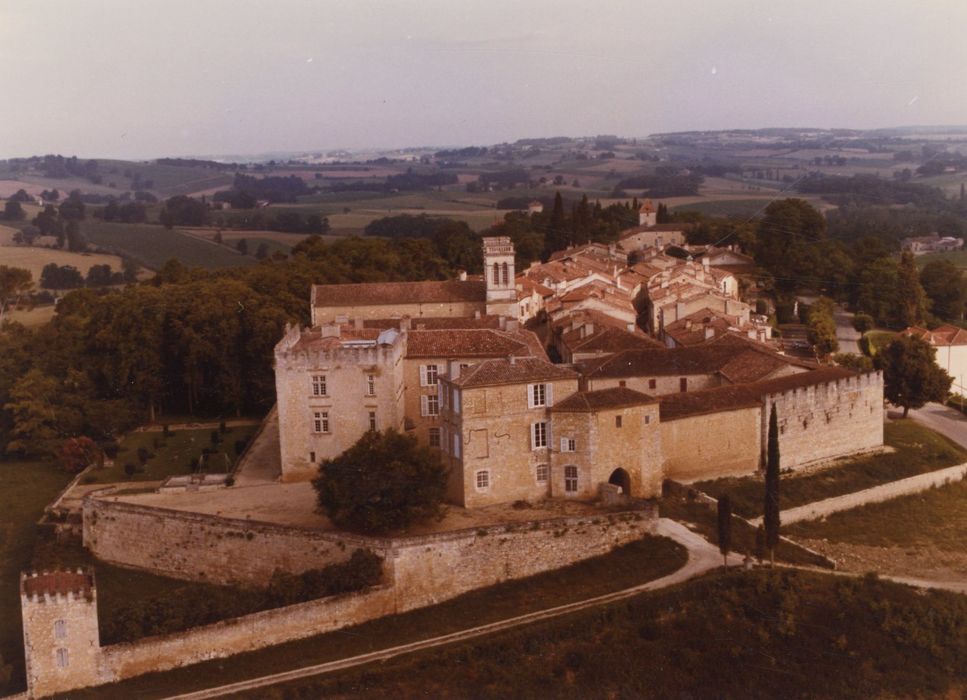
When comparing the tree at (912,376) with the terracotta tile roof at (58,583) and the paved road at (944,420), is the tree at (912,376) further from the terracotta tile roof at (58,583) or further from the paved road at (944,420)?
the terracotta tile roof at (58,583)

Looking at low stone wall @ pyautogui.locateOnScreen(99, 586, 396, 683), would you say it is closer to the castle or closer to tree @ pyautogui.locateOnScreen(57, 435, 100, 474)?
the castle

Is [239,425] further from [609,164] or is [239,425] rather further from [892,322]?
[609,164]

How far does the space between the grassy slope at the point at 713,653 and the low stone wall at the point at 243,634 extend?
2416 millimetres

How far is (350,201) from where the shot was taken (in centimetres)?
14438

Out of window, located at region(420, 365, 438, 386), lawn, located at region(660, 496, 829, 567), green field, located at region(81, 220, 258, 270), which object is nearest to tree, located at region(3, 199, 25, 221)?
green field, located at region(81, 220, 258, 270)

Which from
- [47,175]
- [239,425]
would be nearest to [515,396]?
[239,425]

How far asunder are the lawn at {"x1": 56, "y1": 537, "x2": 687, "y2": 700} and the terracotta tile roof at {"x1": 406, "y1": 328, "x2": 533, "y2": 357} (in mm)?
7784

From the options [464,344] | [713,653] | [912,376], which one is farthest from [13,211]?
[713,653]

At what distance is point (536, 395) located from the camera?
28.7 m

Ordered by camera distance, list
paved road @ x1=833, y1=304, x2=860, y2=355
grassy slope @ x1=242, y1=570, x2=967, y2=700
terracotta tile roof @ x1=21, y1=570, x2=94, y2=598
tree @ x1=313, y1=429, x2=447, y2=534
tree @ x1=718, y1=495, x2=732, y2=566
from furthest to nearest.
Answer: paved road @ x1=833, y1=304, x2=860, y2=355 < tree @ x1=313, y1=429, x2=447, y2=534 < tree @ x1=718, y1=495, x2=732, y2=566 < terracotta tile roof @ x1=21, y1=570, x2=94, y2=598 < grassy slope @ x1=242, y1=570, x2=967, y2=700

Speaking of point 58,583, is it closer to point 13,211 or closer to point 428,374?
point 428,374

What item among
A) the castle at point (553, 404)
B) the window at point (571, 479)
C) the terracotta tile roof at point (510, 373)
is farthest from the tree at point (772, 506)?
Result: the terracotta tile roof at point (510, 373)

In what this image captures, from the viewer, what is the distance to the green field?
79.0 metres

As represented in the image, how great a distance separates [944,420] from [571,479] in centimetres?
2148
